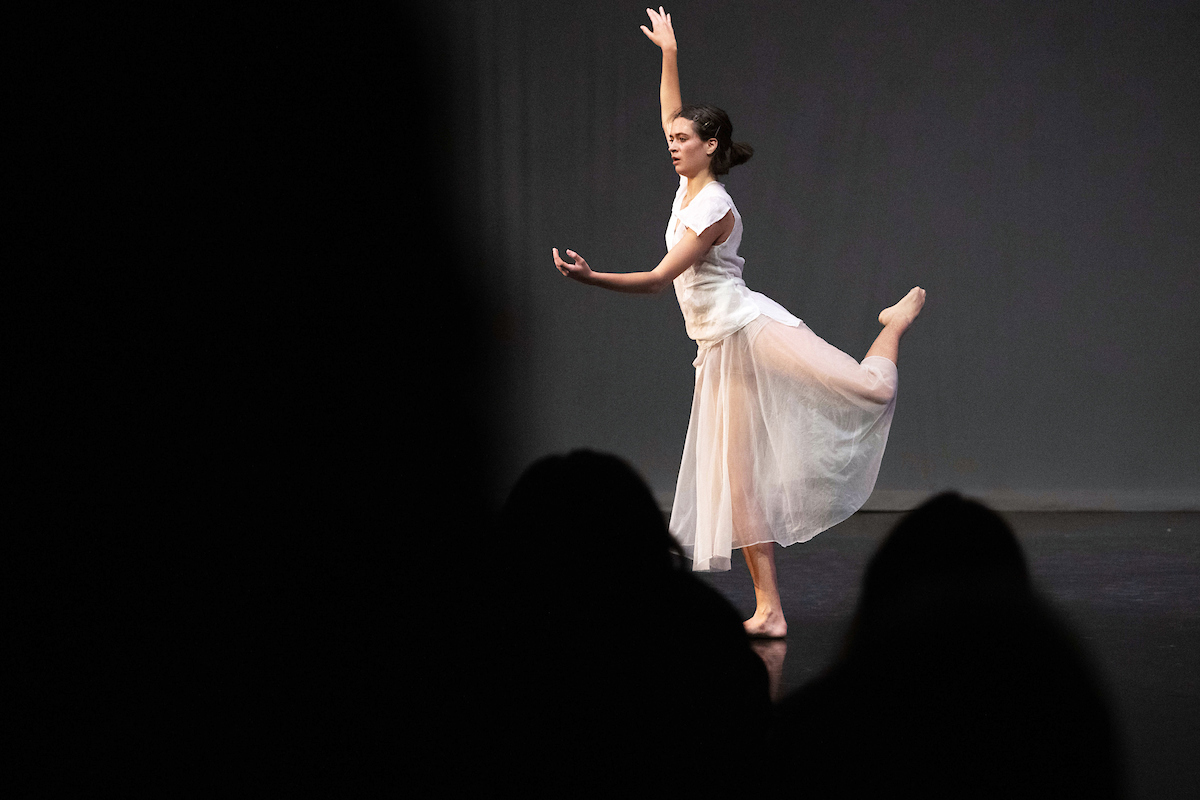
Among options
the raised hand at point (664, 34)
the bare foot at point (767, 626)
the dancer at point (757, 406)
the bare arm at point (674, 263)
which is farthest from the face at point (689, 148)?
the bare foot at point (767, 626)

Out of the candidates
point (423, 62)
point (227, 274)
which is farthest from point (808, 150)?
point (227, 274)

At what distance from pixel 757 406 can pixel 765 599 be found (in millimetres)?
385

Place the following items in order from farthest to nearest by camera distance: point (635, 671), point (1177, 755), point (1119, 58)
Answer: point (1119, 58) < point (635, 671) < point (1177, 755)

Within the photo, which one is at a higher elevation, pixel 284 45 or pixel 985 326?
pixel 284 45

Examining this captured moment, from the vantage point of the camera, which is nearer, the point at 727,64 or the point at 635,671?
the point at 635,671

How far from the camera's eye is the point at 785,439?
2029 millimetres

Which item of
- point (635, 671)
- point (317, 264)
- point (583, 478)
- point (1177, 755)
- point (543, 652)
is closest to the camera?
point (1177, 755)

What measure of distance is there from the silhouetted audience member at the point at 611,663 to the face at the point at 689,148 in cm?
84

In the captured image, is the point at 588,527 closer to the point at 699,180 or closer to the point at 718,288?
the point at 718,288

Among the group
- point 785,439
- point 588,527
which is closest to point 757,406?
point 785,439

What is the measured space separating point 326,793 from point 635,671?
534 mm

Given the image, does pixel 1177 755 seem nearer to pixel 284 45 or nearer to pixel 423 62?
pixel 284 45

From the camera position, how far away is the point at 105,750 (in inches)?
51.0

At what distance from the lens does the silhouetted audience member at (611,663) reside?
4.28 feet
